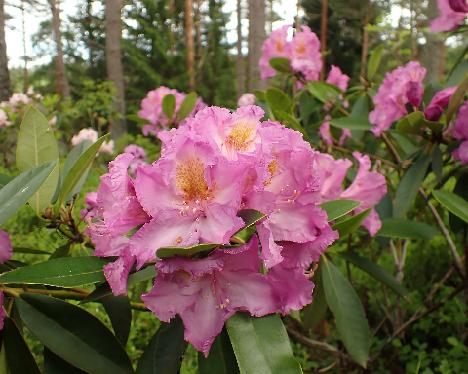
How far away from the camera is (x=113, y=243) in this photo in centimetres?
66

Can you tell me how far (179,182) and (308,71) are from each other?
1.55 m

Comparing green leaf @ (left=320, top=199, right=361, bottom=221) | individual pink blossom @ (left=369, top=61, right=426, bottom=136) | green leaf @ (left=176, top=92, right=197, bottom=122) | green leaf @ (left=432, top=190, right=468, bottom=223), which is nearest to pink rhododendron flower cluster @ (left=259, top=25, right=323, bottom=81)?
green leaf @ (left=176, top=92, right=197, bottom=122)

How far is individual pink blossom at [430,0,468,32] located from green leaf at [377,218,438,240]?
0.56m

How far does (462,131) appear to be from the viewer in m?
1.18

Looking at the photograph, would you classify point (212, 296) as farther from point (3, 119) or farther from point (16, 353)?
point (3, 119)

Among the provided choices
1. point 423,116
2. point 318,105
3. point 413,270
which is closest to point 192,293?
point 423,116

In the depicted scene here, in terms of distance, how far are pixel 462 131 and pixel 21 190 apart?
3.06 ft

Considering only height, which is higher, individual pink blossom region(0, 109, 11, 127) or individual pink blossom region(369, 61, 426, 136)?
individual pink blossom region(369, 61, 426, 136)

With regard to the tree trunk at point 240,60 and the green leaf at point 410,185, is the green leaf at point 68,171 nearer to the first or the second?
the green leaf at point 410,185

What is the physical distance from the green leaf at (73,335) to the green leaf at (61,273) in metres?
0.10

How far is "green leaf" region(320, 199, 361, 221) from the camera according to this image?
2.49 feet

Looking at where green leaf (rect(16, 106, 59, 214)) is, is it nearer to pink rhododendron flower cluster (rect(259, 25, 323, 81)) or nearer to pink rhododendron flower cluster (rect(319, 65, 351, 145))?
pink rhododendron flower cluster (rect(319, 65, 351, 145))

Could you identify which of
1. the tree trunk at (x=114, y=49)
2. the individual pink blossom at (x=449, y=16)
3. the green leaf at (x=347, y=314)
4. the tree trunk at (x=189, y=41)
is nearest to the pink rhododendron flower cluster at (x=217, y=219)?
the green leaf at (x=347, y=314)

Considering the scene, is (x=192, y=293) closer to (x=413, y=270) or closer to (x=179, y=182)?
(x=179, y=182)
